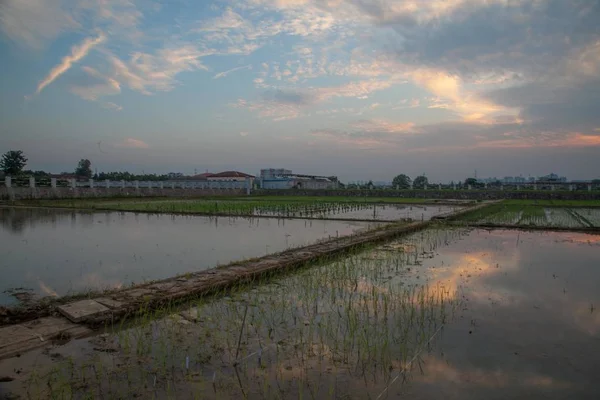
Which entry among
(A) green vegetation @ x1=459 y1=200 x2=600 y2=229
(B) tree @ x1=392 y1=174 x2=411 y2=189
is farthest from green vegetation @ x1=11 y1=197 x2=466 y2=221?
(B) tree @ x1=392 y1=174 x2=411 y2=189

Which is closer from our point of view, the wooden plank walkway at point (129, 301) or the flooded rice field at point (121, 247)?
the wooden plank walkway at point (129, 301)

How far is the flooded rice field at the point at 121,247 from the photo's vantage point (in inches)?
231

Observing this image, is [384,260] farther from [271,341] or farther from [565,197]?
[565,197]

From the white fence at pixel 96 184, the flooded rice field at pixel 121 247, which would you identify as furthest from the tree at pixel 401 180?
the flooded rice field at pixel 121 247

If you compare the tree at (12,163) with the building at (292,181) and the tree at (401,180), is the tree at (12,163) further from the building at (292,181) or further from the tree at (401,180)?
the tree at (401,180)

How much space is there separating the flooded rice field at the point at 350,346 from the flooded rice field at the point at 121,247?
1.97 metres

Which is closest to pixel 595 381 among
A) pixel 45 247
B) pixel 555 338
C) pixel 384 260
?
pixel 555 338

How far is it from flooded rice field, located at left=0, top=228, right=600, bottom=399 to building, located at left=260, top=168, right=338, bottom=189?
3939cm

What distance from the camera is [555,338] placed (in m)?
3.87

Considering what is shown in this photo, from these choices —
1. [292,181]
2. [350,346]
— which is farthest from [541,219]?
[292,181]

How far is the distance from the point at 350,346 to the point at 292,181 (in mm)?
43581

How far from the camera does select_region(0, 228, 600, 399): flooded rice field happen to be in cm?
292

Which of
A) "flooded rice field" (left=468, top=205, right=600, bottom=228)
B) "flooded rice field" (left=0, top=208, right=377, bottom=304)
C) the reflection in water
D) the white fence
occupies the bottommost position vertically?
the reflection in water

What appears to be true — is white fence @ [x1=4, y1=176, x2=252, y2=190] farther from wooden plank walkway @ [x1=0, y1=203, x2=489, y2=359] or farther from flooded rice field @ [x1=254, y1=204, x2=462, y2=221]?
wooden plank walkway @ [x1=0, y1=203, x2=489, y2=359]
